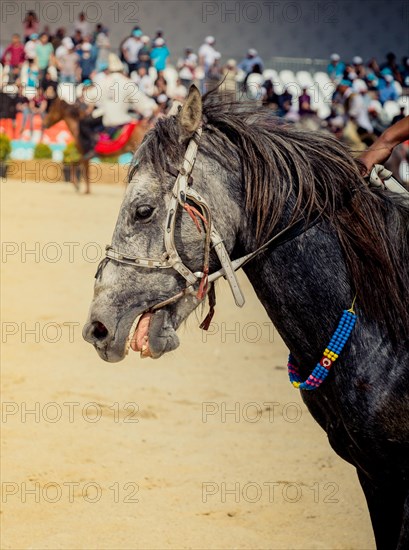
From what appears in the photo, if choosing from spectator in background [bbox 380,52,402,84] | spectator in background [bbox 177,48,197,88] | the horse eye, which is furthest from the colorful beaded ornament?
spectator in background [bbox 380,52,402,84]

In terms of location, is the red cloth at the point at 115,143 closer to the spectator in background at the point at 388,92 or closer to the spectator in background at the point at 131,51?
the spectator in background at the point at 131,51

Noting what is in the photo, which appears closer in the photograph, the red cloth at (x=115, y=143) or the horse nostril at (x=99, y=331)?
the horse nostril at (x=99, y=331)

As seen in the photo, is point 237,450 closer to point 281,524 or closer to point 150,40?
point 281,524

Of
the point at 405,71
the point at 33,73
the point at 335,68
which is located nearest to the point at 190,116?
the point at 33,73

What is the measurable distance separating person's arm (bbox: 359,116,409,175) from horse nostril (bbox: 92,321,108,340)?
1.07 meters

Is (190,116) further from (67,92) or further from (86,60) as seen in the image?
(86,60)

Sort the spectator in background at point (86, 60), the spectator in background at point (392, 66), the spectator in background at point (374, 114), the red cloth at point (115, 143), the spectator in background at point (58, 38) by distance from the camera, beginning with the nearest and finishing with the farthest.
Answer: the spectator in background at point (374, 114) < the red cloth at point (115, 143) < the spectator in background at point (86, 60) < the spectator in background at point (58, 38) < the spectator in background at point (392, 66)

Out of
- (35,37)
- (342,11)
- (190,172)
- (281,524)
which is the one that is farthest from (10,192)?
(342,11)

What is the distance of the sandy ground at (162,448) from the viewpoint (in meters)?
4.24

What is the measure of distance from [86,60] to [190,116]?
18.3 meters

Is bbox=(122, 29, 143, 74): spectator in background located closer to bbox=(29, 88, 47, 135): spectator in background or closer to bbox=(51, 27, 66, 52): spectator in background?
bbox=(51, 27, 66, 52): spectator in background

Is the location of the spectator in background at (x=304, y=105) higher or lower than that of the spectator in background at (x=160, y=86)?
lower

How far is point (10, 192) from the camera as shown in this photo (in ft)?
43.3

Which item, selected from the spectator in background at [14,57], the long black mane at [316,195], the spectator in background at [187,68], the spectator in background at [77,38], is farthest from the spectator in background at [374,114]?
the long black mane at [316,195]
